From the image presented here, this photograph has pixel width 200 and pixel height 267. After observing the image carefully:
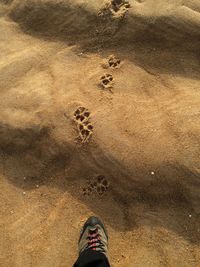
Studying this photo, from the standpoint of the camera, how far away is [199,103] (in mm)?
2783

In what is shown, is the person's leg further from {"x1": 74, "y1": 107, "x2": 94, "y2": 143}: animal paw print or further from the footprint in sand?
the footprint in sand

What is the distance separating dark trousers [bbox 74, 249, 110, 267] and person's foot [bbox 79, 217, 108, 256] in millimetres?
Answer: 56

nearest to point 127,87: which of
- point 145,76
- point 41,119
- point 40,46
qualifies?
point 145,76

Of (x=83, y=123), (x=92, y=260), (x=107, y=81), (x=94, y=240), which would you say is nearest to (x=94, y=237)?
(x=94, y=240)

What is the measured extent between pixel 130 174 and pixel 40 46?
1.60 m

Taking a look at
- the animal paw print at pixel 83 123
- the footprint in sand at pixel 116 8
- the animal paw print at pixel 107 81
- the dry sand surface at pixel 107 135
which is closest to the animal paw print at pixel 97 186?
the dry sand surface at pixel 107 135

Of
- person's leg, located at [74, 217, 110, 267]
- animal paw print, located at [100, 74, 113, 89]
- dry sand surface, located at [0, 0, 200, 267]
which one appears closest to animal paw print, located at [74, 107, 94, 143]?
dry sand surface, located at [0, 0, 200, 267]

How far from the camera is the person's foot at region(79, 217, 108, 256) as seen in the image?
2.58m

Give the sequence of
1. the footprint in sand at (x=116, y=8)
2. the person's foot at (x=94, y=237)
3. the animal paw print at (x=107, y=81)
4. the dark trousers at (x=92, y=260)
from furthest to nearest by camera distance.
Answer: the footprint in sand at (x=116, y=8) → the animal paw print at (x=107, y=81) → the person's foot at (x=94, y=237) → the dark trousers at (x=92, y=260)

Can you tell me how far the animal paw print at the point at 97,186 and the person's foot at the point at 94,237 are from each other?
0.23 metres

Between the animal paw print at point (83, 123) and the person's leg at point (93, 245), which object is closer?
the person's leg at point (93, 245)

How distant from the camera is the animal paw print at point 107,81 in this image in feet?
9.80

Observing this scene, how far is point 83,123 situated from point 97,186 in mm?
552

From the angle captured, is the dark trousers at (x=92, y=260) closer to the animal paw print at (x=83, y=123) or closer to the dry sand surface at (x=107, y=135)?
the dry sand surface at (x=107, y=135)
